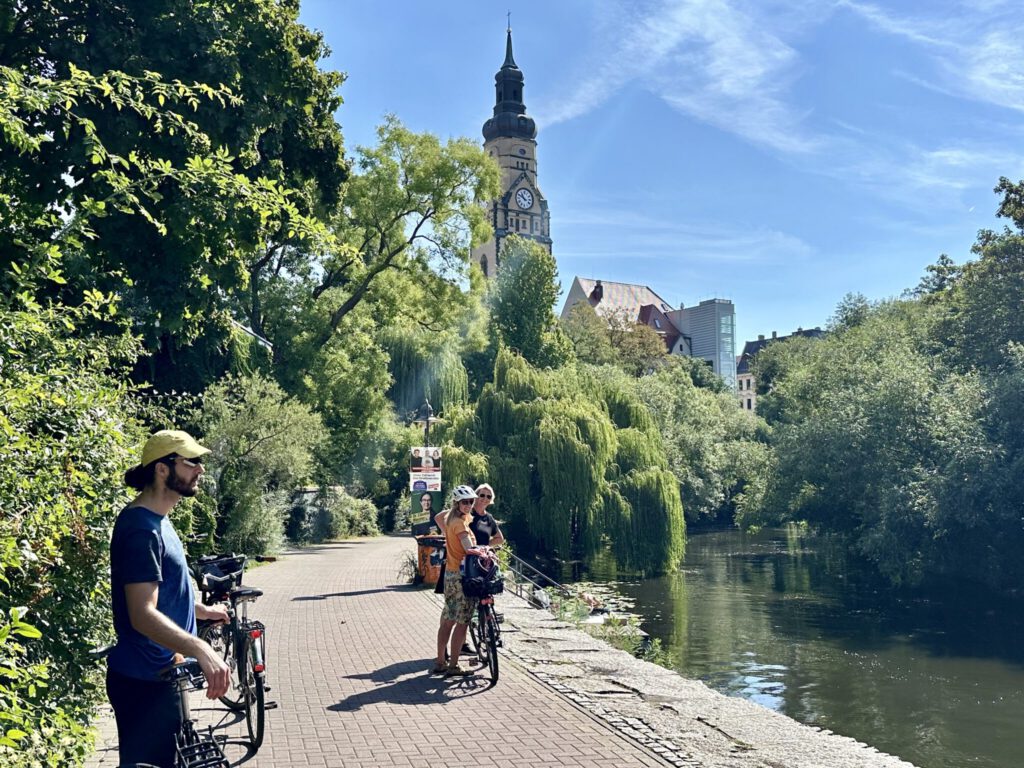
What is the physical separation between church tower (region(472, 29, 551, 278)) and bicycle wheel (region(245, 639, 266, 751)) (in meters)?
105

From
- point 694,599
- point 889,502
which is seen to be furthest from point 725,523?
point 694,599

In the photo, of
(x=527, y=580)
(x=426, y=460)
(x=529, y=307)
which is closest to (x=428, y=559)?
(x=527, y=580)

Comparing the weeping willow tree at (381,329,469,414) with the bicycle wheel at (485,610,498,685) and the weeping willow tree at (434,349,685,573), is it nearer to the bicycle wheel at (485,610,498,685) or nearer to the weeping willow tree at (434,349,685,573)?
the weeping willow tree at (434,349,685,573)

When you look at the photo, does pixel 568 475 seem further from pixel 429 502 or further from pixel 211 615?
pixel 211 615

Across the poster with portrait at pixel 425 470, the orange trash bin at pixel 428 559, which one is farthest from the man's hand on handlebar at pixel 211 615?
the poster with portrait at pixel 425 470

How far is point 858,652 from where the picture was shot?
18.8 meters

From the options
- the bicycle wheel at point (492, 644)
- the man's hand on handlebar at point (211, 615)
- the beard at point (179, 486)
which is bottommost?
the bicycle wheel at point (492, 644)

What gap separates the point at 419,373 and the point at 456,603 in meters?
37.8

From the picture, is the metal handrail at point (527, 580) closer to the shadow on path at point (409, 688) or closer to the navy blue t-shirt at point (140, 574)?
the shadow on path at point (409, 688)

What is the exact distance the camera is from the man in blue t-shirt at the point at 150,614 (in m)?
3.62

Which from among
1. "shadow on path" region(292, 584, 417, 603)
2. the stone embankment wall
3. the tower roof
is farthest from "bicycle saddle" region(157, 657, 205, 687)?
the tower roof

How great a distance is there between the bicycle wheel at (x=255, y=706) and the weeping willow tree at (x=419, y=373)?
1512 inches

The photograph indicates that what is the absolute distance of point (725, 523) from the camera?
52875mm

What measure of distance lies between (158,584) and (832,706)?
42.7 ft
